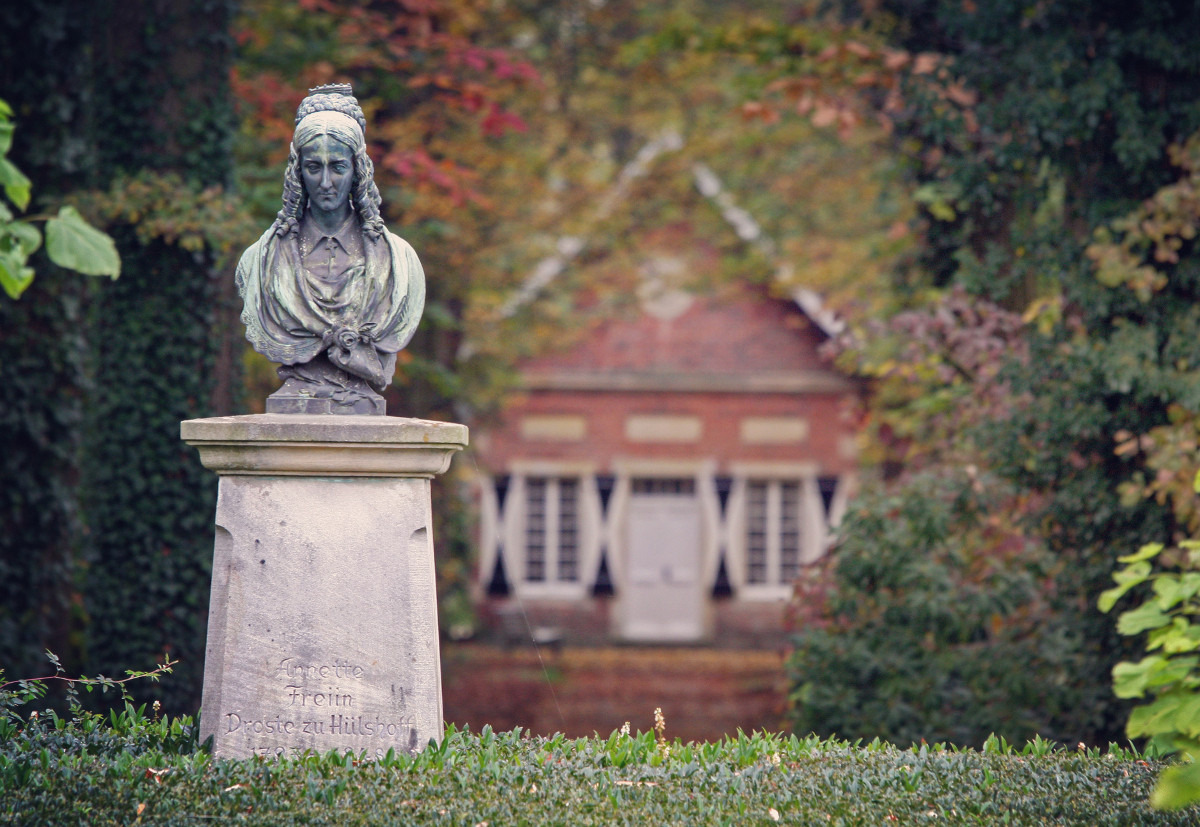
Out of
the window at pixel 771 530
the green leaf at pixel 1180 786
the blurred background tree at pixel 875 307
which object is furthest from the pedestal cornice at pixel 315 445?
the window at pixel 771 530

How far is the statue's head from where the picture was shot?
16.5ft

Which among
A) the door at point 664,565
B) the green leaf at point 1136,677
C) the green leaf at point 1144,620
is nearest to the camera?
the green leaf at point 1136,677

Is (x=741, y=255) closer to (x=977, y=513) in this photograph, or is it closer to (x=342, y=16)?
(x=342, y=16)

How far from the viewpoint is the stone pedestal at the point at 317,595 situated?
4832mm

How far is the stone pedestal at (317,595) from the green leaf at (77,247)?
4.85 ft

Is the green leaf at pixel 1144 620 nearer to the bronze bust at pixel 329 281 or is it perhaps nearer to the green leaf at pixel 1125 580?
the green leaf at pixel 1125 580

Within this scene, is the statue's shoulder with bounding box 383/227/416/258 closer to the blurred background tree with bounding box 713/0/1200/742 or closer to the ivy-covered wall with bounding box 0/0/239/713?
the ivy-covered wall with bounding box 0/0/239/713

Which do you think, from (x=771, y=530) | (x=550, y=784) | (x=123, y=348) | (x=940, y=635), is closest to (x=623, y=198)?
(x=771, y=530)

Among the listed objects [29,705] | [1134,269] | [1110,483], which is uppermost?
[1134,269]

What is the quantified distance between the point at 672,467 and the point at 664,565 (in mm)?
1745

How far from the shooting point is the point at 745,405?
72.0 ft

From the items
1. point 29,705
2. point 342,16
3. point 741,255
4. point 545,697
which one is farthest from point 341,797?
point 741,255

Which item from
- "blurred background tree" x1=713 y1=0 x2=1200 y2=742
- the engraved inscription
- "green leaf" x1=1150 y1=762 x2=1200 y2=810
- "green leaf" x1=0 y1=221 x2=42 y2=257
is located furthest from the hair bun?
"blurred background tree" x1=713 y1=0 x2=1200 y2=742

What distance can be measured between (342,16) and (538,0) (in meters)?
6.57
